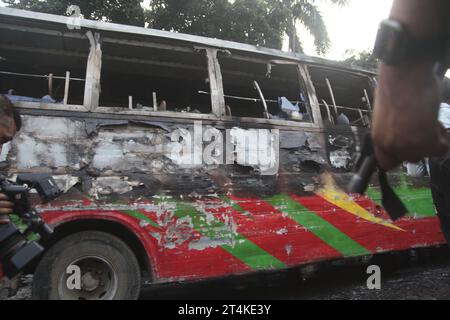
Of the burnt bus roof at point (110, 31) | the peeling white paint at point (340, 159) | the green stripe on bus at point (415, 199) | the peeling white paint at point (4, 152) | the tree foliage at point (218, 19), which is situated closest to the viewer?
the peeling white paint at point (4, 152)

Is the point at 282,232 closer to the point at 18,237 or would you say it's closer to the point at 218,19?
the point at 18,237

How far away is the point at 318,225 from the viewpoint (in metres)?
3.89

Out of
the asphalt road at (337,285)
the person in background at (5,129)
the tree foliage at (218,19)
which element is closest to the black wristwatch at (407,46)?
the person in background at (5,129)

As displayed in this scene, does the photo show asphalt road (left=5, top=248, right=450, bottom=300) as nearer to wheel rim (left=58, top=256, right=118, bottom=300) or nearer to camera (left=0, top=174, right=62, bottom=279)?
wheel rim (left=58, top=256, right=118, bottom=300)

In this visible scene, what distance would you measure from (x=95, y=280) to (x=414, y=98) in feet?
9.24

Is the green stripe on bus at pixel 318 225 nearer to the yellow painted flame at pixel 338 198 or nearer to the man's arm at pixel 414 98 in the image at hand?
the yellow painted flame at pixel 338 198

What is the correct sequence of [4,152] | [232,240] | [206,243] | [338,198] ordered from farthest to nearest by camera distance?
[338,198] → [232,240] → [206,243] → [4,152]

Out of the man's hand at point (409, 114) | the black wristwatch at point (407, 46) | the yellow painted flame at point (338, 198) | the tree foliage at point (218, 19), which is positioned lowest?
the man's hand at point (409, 114)

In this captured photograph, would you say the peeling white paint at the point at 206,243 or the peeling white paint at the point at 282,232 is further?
the peeling white paint at the point at 282,232

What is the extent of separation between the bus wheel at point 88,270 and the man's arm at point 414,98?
2.54m

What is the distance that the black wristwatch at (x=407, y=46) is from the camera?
3.23ft

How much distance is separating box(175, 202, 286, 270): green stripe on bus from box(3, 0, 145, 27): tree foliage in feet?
Result: 26.0

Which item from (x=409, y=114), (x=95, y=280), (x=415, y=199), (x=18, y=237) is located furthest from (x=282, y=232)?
(x=409, y=114)

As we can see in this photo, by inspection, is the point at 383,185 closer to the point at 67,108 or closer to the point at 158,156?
the point at 158,156
